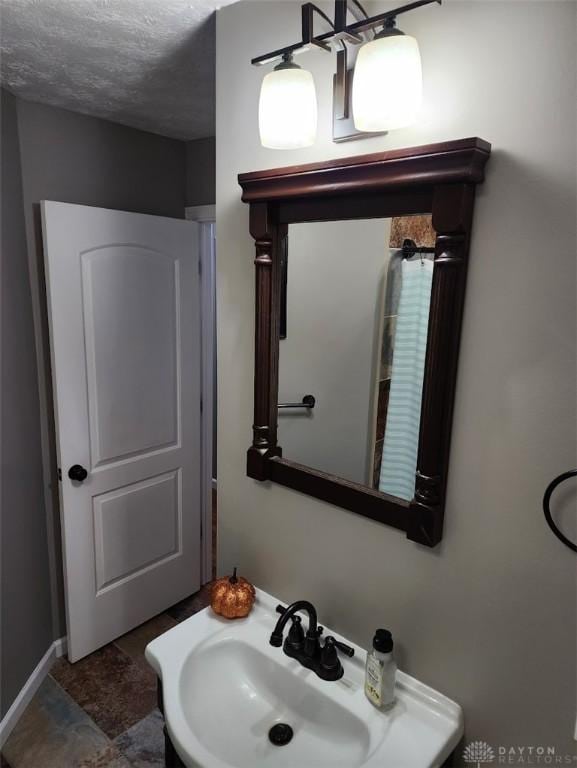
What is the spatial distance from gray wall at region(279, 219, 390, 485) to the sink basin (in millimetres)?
477

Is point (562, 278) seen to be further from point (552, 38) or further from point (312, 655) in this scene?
point (312, 655)

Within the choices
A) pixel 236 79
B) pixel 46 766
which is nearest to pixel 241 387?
pixel 236 79

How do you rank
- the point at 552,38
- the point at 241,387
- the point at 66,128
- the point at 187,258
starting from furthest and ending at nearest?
1. the point at 187,258
2. the point at 66,128
3. the point at 241,387
4. the point at 552,38

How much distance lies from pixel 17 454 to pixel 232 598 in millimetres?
1090

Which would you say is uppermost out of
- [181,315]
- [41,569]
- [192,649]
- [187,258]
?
[187,258]

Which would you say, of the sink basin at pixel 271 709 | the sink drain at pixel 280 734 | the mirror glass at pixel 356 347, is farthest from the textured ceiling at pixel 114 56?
the sink drain at pixel 280 734

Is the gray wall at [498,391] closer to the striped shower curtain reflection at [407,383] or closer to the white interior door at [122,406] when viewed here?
the striped shower curtain reflection at [407,383]

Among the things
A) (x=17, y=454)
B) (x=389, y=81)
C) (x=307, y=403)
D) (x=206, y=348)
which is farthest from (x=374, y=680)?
(x=206, y=348)

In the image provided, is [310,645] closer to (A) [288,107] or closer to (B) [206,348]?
(A) [288,107]

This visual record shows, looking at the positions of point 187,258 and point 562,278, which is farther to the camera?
point 187,258

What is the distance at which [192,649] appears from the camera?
1.23 m

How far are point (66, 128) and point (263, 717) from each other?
215cm

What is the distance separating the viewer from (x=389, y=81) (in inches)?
33.9

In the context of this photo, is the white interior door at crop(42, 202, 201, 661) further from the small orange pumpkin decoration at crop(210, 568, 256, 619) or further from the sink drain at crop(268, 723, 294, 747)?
the sink drain at crop(268, 723, 294, 747)
